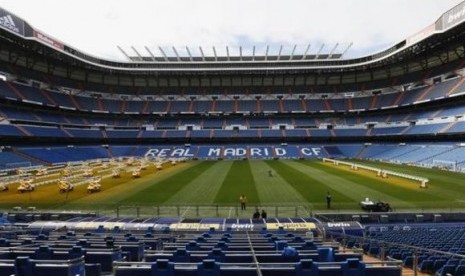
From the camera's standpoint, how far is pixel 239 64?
9912cm

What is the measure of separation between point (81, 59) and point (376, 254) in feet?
266

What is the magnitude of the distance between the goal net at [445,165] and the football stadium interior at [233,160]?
263 millimetres

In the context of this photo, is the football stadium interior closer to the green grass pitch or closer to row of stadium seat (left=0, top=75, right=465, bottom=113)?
the green grass pitch

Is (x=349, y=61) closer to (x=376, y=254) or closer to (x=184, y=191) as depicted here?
(x=184, y=191)

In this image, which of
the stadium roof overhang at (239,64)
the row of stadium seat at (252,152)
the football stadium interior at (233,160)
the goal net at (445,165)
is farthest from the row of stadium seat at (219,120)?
the goal net at (445,165)

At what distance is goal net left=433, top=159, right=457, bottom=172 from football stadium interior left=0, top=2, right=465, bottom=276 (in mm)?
263

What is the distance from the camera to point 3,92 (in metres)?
71.1

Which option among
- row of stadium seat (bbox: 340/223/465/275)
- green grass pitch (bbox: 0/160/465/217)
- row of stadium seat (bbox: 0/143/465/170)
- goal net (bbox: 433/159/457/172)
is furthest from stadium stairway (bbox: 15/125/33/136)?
goal net (bbox: 433/159/457/172)

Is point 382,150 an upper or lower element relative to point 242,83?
lower

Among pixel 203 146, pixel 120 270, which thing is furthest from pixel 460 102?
pixel 120 270

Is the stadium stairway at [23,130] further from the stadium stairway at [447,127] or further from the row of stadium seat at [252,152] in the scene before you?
the stadium stairway at [447,127]

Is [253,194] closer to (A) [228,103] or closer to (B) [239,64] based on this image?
(B) [239,64]

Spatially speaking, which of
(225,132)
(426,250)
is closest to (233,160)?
(225,132)

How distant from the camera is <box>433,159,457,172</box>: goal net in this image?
5594 cm
